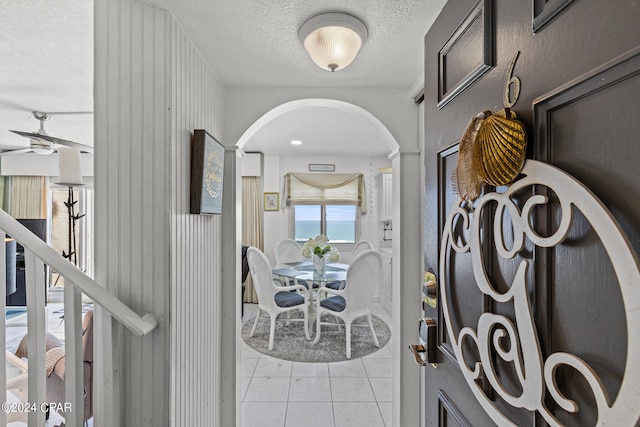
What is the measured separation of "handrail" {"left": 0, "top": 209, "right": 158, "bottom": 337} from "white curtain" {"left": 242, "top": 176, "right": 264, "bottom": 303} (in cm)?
395

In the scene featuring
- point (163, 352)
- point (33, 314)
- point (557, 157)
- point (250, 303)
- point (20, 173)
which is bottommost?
point (250, 303)

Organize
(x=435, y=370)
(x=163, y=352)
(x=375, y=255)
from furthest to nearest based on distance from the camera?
(x=375, y=255)
(x=163, y=352)
(x=435, y=370)

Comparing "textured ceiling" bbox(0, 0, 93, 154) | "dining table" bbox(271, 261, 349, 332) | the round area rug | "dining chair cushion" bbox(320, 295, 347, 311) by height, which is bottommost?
the round area rug

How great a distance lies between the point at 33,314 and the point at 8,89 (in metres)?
2.26

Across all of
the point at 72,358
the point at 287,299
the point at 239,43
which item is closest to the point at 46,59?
the point at 239,43

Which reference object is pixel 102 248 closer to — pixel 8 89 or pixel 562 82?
pixel 562 82

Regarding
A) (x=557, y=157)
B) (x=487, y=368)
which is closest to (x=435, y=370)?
(x=487, y=368)

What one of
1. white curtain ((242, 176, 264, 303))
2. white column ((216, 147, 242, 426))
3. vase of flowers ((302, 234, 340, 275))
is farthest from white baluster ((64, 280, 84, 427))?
white curtain ((242, 176, 264, 303))

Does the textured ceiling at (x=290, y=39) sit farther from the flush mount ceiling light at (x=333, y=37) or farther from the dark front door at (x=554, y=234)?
the dark front door at (x=554, y=234)

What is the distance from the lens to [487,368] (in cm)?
65

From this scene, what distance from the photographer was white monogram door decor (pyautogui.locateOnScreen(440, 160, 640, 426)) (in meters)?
0.38

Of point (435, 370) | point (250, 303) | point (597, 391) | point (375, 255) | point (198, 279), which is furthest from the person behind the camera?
point (250, 303)

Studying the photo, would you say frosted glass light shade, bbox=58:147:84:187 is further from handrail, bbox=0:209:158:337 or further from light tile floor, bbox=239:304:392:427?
light tile floor, bbox=239:304:392:427

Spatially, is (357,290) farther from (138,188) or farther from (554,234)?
(554,234)
